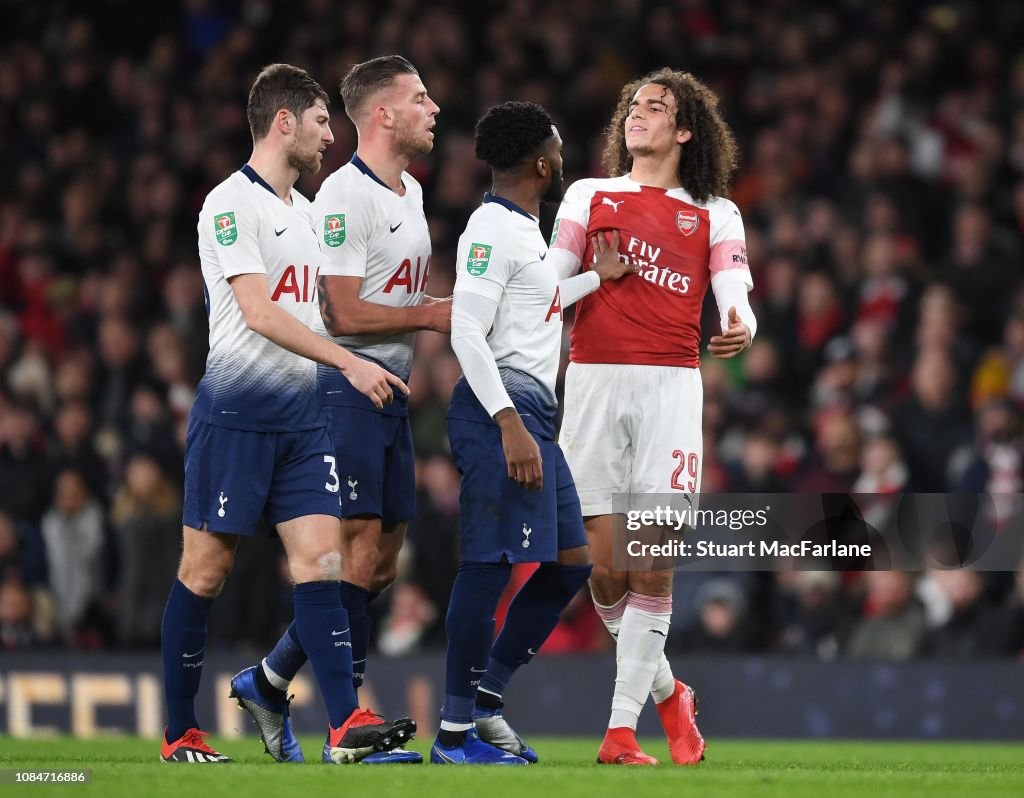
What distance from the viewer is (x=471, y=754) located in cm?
633

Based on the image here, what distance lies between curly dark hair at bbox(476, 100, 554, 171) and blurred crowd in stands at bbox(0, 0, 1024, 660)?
16.1 feet

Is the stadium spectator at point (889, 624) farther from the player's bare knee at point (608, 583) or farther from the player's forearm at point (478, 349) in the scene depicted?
the player's forearm at point (478, 349)

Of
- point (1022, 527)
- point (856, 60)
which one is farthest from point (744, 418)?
point (856, 60)

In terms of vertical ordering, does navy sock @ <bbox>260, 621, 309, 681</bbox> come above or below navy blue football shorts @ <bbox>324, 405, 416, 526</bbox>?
below

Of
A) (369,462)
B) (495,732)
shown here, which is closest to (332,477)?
(369,462)

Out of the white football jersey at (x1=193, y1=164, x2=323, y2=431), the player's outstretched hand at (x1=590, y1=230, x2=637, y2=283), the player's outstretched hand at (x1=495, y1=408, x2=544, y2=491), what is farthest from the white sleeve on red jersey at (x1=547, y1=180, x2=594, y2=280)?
the white football jersey at (x1=193, y1=164, x2=323, y2=431)

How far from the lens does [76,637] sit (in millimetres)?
12141

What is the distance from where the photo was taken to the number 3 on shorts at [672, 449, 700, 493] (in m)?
6.79

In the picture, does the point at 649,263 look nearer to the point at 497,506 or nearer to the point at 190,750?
the point at 497,506

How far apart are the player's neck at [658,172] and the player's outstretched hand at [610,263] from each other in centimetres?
29

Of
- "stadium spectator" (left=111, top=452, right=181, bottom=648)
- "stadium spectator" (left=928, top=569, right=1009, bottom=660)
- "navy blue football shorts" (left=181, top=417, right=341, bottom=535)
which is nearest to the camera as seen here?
"navy blue football shorts" (left=181, top=417, right=341, bottom=535)

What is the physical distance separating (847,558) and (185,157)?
7.78 metres

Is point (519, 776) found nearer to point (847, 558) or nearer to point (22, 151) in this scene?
point (847, 558)

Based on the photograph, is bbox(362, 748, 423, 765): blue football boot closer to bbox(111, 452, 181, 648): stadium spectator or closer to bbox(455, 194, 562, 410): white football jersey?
bbox(455, 194, 562, 410): white football jersey
